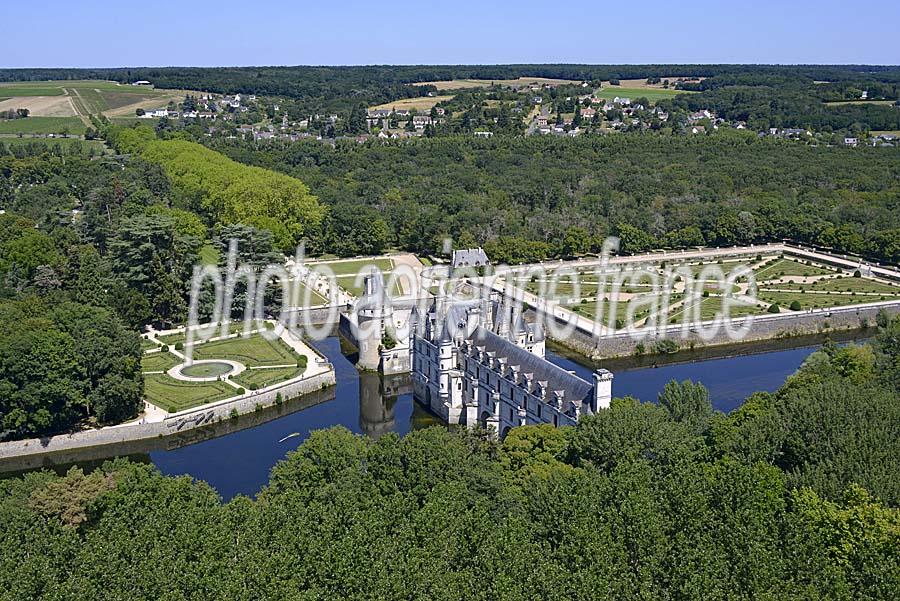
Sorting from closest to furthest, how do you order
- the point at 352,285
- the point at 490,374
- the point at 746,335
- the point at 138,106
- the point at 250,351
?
the point at 490,374 → the point at 250,351 → the point at 746,335 → the point at 352,285 → the point at 138,106

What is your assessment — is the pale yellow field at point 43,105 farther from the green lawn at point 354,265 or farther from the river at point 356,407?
the river at point 356,407

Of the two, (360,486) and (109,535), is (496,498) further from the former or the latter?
(109,535)

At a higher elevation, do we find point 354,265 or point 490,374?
point 490,374

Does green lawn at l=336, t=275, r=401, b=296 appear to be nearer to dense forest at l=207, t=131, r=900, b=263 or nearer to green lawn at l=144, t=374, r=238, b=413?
dense forest at l=207, t=131, r=900, b=263

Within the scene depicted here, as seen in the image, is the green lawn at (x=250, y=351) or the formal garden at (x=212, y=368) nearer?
the formal garden at (x=212, y=368)

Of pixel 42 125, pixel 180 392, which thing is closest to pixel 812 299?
pixel 180 392

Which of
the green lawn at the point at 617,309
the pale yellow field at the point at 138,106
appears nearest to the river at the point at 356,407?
the green lawn at the point at 617,309

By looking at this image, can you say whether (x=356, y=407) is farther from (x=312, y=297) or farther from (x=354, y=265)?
(x=354, y=265)
